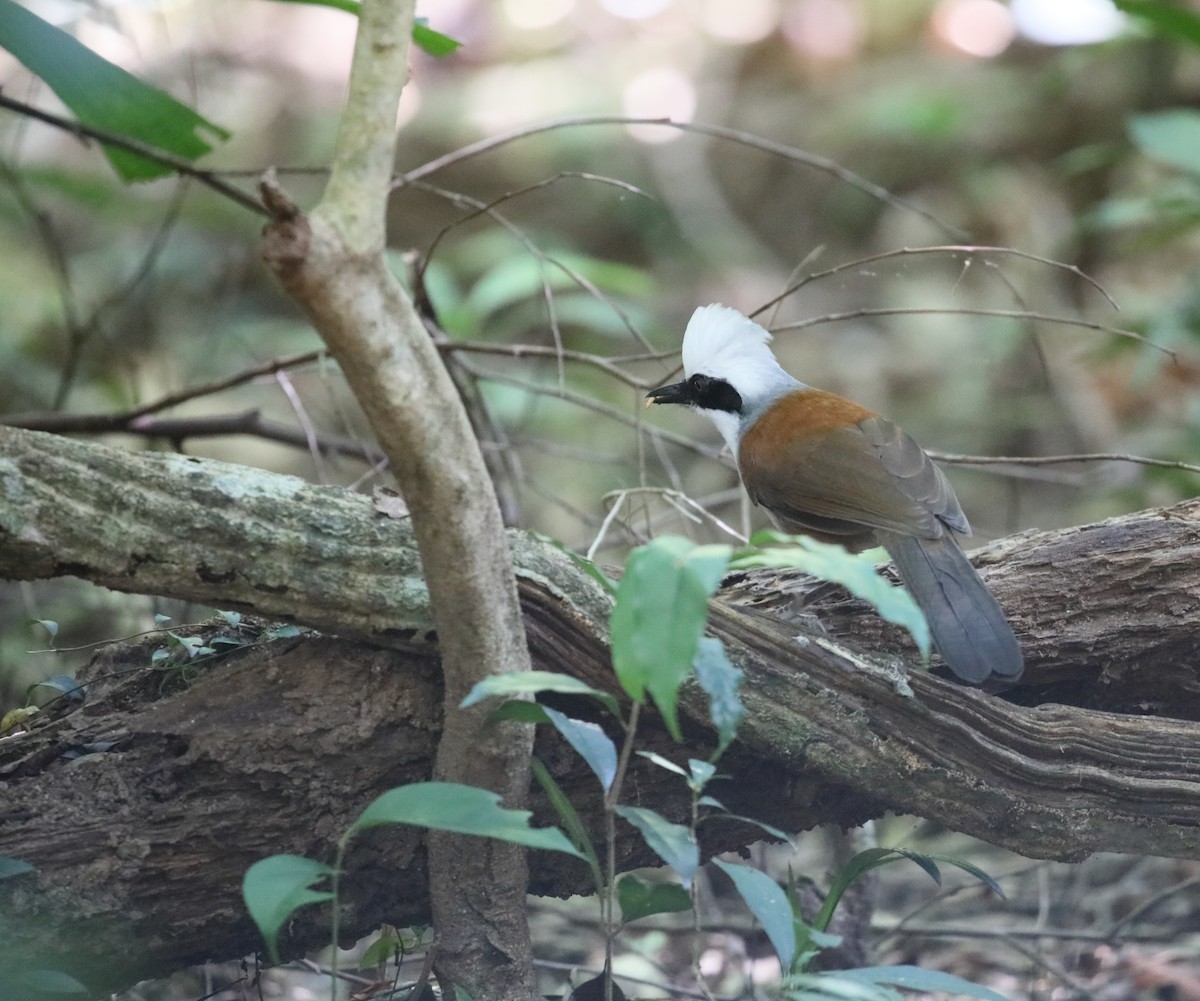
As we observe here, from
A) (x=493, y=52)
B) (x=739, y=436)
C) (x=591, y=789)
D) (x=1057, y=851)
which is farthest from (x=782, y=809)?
(x=493, y=52)

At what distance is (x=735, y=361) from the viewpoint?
3.63 meters

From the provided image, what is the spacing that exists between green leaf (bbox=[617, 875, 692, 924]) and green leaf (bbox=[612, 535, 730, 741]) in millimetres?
638

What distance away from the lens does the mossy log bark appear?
2227mm

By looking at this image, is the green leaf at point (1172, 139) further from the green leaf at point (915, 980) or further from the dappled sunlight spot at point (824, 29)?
the dappled sunlight spot at point (824, 29)

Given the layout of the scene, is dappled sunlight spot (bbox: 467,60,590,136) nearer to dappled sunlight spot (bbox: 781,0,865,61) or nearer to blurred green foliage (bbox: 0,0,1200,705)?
blurred green foliage (bbox: 0,0,1200,705)

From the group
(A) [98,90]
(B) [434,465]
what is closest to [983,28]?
(A) [98,90]

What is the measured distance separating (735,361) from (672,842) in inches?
78.1

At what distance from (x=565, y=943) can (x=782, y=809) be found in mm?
1418

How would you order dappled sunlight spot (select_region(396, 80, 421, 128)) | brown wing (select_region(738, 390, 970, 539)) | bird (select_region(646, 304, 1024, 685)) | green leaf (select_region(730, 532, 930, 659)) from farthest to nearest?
dappled sunlight spot (select_region(396, 80, 421, 128)) < brown wing (select_region(738, 390, 970, 539)) < bird (select_region(646, 304, 1024, 685)) < green leaf (select_region(730, 532, 930, 659))

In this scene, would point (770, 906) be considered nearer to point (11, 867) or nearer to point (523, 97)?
point (11, 867)

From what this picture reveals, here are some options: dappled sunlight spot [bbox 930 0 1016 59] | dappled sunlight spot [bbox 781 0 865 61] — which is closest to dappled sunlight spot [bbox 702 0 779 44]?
dappled sunlight spot [bbox 781 0 865 61]

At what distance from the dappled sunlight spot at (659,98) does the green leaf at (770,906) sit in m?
7.93

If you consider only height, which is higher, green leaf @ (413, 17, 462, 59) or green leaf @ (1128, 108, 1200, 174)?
green leaf @ (1128, 108, 1200, 174)

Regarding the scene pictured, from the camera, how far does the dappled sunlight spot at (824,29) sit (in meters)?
9.67
